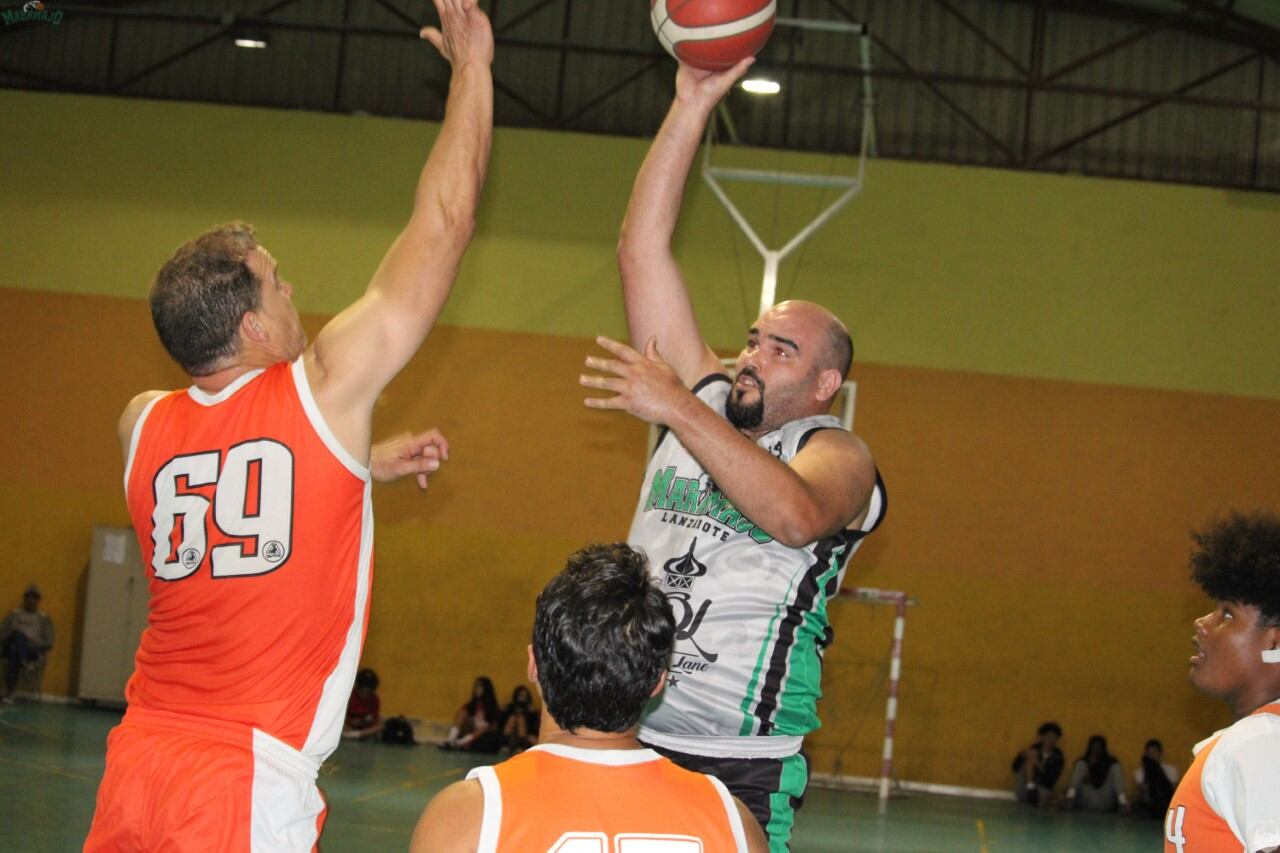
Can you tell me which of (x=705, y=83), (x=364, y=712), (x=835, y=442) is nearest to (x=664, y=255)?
(x=705, y=83)

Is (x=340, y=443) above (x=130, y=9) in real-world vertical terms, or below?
below

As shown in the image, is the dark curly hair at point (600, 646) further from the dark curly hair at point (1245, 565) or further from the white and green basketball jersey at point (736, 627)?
the dark curly hair at point (1245, 565)

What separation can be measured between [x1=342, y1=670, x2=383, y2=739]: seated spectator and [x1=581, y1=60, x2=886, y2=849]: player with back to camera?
437 inches

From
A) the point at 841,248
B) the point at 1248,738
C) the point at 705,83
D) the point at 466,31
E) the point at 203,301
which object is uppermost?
the point at 841,248

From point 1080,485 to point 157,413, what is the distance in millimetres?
13006

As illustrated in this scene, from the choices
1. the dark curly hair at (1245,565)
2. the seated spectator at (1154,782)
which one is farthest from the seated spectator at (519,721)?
the dark curly hair at (1245,565)

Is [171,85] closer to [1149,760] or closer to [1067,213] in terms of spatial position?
[1067,213]

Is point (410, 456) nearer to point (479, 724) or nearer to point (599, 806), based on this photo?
point (599, 806)

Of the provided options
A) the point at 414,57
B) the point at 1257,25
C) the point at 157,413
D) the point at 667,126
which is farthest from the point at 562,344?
the point at 157,413

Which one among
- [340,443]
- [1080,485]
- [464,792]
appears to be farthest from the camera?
[1080,485]

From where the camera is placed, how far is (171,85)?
52.2ft

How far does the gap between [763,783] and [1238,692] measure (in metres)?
A: 1.21

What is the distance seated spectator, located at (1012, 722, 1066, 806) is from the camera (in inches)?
548

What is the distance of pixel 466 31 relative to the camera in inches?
126
